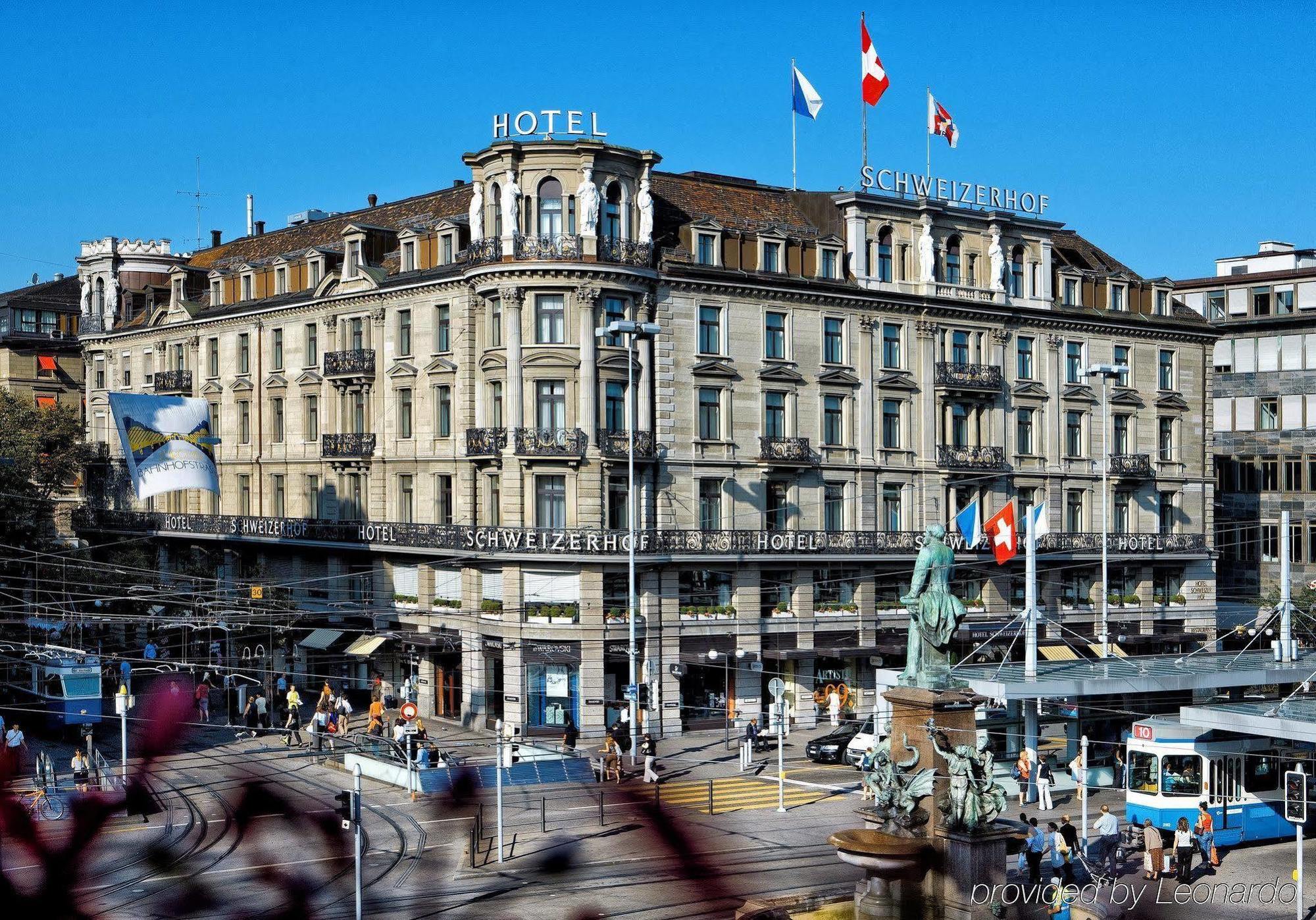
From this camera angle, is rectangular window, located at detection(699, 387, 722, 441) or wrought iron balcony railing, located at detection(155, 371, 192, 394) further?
wrought iron balcony railing, located at detection(155, 371, 192, 394)

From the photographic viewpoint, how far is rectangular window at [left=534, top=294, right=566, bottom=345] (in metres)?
56.8

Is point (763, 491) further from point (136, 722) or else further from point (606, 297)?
point (136, 722)

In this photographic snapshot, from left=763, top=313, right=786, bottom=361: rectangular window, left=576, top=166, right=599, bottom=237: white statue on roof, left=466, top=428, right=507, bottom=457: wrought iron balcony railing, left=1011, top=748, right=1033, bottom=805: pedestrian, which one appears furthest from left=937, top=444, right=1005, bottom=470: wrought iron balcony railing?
left=1011, top=748, right=1033, bottom=805: pedestrian

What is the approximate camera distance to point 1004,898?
23.3 meters

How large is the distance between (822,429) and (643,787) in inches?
2319

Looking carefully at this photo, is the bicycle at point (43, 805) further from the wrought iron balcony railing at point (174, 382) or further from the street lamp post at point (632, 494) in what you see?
the wrought iron balcony railing at point (174, 382)

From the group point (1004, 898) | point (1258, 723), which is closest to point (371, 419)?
point (1258, 723)

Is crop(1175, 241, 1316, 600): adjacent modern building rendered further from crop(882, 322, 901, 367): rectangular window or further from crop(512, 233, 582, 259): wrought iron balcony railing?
crop(512, 233, 582, 259): wrought iron balcony railing

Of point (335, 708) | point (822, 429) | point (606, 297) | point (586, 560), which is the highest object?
point (606, 297)

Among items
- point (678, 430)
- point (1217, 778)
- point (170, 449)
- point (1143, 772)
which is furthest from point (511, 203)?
point (1217, 778)

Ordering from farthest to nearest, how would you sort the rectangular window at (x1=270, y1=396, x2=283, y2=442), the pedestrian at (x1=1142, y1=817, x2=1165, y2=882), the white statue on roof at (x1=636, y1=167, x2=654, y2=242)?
the rectangular window at (x1=270, y1=396, x2=283, y2=442)
the white statue on roof at (x1=636, y1=167, x2=654, y2=242)
the pedestrian at (x1=1142, y1=817, x2=1165, y2=882)

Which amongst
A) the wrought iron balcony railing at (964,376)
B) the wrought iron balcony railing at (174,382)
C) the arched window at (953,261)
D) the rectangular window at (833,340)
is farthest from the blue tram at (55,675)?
the arched window at (953,261)

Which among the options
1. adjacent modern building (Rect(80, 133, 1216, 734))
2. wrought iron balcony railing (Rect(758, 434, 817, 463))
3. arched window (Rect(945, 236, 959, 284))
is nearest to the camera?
adjacent modern building (Rect(80, 133, 1216, 734))

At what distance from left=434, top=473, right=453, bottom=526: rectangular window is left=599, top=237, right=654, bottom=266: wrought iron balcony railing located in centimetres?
1126
